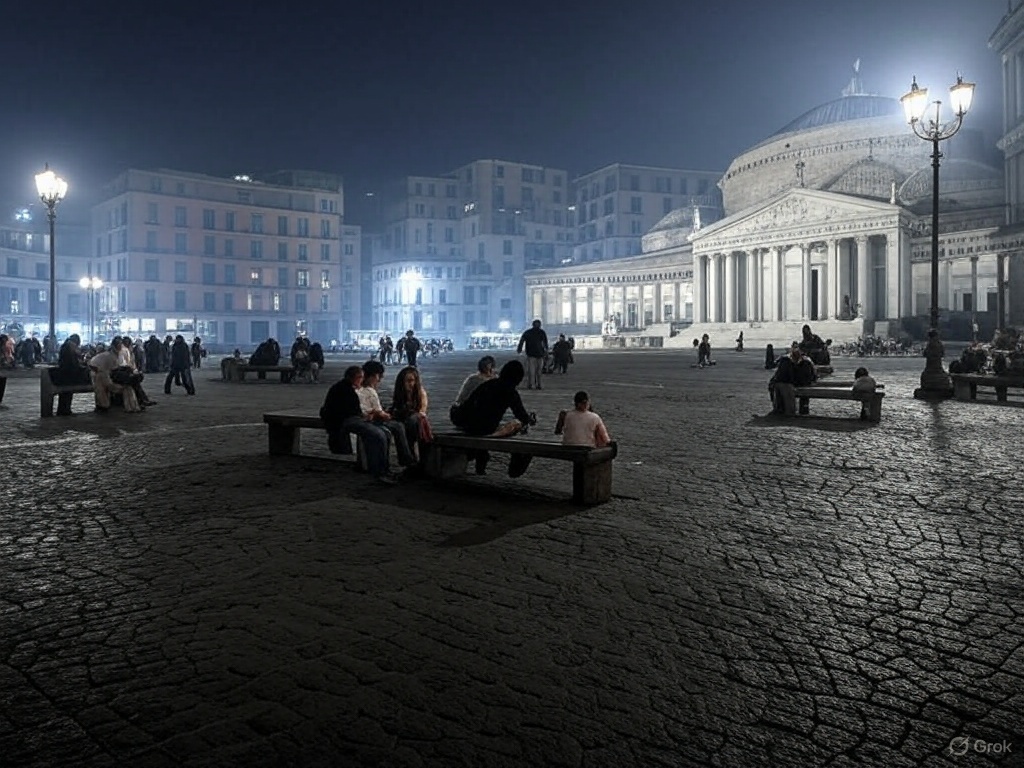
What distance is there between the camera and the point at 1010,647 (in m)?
4.09

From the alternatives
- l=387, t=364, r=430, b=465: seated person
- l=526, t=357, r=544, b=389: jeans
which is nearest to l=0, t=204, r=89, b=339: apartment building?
Answer: l=526, t=357, r=544, b=389: jeans

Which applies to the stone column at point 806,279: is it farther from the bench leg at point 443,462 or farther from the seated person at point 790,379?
the bench leg at point 443,462

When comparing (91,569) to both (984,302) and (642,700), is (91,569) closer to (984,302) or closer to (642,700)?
(642,700)

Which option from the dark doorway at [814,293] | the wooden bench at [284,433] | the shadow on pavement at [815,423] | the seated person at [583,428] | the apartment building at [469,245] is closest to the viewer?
the seated person at [583,428]

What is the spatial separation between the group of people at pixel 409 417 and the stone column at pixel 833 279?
196 ft

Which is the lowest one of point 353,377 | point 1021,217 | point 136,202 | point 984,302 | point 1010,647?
point 1010,647

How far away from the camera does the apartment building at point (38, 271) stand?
8825 cm

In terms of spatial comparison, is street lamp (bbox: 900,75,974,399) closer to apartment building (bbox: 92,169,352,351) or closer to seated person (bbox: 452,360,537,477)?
seated person (bbox: 452,360,537,477)

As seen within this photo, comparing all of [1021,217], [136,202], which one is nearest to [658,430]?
[1021,217]

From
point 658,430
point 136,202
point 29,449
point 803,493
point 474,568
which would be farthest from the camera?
point 136,202

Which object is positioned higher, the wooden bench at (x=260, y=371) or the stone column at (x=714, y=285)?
the stone column at (x=714, y=285)

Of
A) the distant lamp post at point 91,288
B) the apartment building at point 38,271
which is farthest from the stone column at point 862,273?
the apartment building at point 38,271

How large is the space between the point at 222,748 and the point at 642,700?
168 cm

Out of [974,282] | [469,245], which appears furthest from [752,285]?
[469,245]
